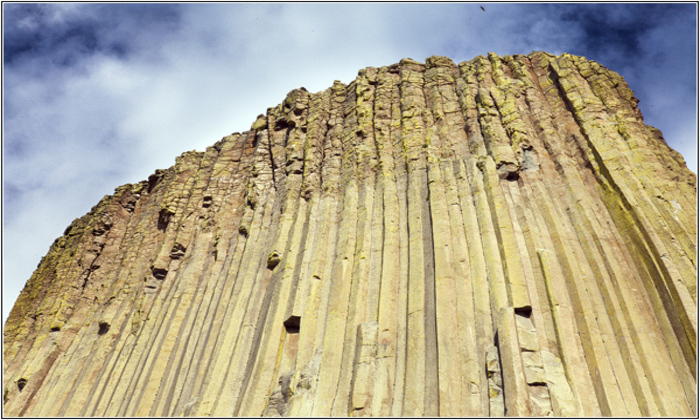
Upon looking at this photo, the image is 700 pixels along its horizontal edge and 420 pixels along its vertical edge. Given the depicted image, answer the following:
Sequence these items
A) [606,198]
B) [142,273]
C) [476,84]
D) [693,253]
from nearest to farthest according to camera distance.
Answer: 1. [693,253]
2. [606,198]
3. [476,84]
4. [142,273]

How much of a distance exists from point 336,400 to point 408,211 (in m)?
5.40

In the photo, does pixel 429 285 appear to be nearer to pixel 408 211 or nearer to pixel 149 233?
pixel 408 211

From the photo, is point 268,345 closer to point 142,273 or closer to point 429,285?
point 429,285

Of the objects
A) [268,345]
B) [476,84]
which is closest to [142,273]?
→ [268,345]

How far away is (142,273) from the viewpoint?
19.5 metres

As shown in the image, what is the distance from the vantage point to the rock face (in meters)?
9.04

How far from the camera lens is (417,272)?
11.2 metres

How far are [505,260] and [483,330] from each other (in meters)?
1.78

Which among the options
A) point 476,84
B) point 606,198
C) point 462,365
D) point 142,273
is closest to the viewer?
point 462,365

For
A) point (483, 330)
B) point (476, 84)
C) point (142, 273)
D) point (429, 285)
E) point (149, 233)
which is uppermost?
point (476, 84)

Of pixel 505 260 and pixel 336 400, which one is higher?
pixel 505 260

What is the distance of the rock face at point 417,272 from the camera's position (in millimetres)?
9039

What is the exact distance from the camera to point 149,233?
22.0 metres

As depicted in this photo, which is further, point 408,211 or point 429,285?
→ point 408,211
